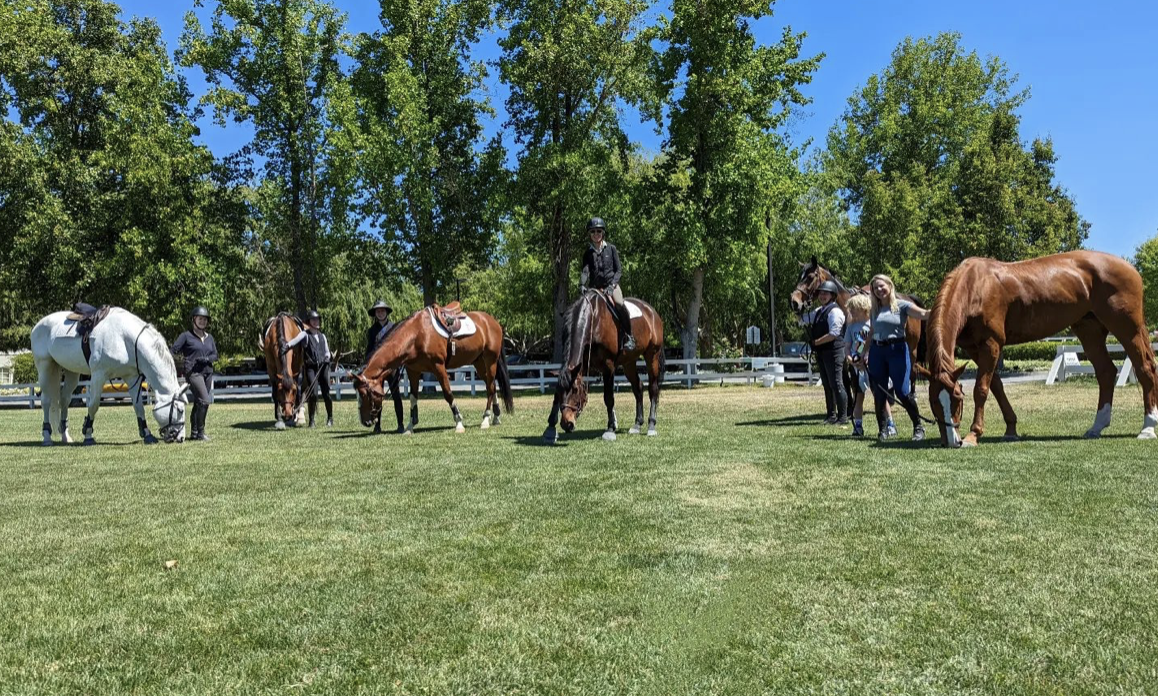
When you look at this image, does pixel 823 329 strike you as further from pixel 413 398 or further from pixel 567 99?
pixel 567 99

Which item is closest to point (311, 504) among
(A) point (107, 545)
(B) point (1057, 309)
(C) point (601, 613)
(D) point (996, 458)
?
(A) point (107, 545)

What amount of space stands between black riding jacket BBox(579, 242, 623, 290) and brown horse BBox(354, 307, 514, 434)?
3210mm

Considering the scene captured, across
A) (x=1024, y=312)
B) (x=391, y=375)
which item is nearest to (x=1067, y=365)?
(x=1024, y=312)

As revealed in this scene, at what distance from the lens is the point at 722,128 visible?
94.2ft

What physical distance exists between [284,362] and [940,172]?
3358cm

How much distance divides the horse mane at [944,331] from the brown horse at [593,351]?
4.13 metres

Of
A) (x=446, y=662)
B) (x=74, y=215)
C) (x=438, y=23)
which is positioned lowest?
(x=446, y=662)

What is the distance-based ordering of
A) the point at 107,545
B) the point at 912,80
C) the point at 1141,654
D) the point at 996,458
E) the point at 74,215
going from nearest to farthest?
1. the point at 1141,654
2. the point at 107,545
3. the point at 996,458
4. the point at 74,215
5. the point at 912,80

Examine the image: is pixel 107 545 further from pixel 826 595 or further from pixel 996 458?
pixel 996 458

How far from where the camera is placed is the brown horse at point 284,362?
47.9ft

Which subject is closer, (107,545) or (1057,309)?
(107,545)

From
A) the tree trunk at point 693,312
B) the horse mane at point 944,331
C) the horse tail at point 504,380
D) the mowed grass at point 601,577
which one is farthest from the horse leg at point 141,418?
the tree trunk at point 693,312

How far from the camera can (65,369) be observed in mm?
13375

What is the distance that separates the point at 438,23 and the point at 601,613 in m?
30.4
